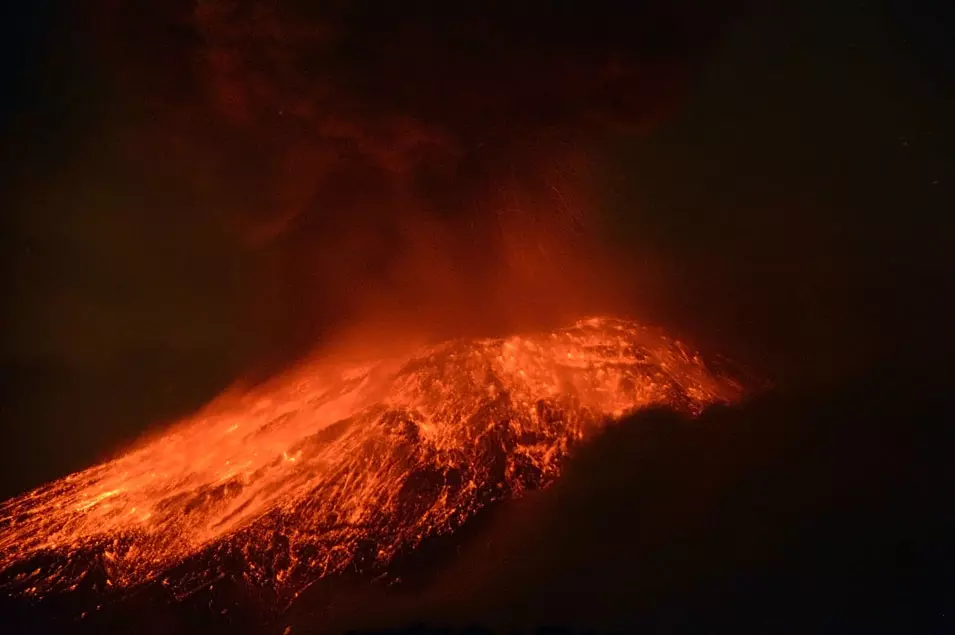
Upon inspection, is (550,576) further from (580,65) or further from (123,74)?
(123,74)

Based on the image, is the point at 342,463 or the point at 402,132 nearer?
the point at 342,463

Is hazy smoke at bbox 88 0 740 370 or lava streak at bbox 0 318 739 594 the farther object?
hazy smoke at bbox 88 0 740 370

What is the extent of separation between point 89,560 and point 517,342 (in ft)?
12.4

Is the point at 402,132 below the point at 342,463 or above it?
above

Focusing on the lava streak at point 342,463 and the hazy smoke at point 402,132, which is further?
the hazy smoke at point 402,132

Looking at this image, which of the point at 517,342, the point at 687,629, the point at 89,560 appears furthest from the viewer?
the point at 517,342

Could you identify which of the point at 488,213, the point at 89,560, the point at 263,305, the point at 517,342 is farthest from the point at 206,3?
the point at 89,560

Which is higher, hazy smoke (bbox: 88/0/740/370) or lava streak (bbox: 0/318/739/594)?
hazy smoke (bbox: 88/0/740/370)

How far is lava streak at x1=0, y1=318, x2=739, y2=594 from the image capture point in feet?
14.4

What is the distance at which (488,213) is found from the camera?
5.31m

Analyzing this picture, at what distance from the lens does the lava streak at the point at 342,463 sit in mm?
4395

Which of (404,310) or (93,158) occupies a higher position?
(93,158)

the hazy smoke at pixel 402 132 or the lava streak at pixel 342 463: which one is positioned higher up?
the hazy smoke at pixel 402 132

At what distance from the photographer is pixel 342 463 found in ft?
15.3
